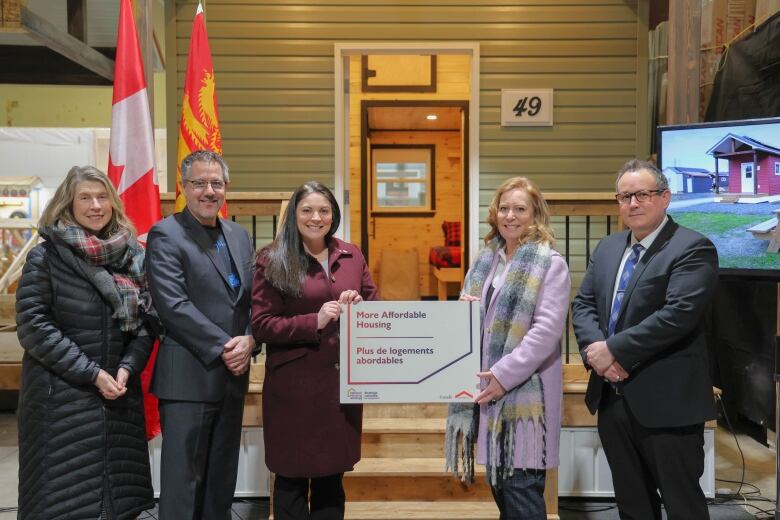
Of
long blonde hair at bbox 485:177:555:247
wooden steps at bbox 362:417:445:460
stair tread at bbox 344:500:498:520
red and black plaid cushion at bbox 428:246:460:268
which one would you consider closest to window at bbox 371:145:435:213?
red and black plaid cushion at bbox 428:246:460:268

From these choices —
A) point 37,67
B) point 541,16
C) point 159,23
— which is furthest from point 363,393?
point 159,23

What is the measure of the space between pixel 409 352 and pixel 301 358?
1.15 feet

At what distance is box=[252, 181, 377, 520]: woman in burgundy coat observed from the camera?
6.86ft

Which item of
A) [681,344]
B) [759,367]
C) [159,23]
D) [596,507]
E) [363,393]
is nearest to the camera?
[681,344]

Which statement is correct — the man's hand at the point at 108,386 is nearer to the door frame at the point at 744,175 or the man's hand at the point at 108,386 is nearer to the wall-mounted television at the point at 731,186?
the wall-mounted television at the point at 731,186

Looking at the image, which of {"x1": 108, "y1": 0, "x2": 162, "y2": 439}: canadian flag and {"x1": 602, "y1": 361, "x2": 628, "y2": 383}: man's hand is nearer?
{"x1": 602, "y1": 361, "x2": 628, "y2": 383}: man's hand

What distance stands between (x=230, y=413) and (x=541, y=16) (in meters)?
4.14

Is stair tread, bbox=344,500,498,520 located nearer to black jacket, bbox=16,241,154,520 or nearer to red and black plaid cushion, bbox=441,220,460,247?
black jacket, bbox=16,241,154,520

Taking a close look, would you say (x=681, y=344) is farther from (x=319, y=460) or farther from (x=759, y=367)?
(x=759, y=367)

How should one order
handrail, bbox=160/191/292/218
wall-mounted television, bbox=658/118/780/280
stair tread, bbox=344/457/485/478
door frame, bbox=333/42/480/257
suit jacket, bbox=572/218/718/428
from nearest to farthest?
1. suit jacket, bbox=572/218/718/428
2. wall-mounted television, bbox=658/118/780/280
3. stair tread, bbox=344/457/485/478
4. handrail, bbox=160/191/292/218
5. door frame, bbox=333/42/480/257

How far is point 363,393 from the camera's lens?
7.00 feet

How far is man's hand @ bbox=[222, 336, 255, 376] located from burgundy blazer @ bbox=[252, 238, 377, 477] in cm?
4

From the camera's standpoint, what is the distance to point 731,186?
275 centimetres

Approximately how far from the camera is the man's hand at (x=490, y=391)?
6.77 ft
